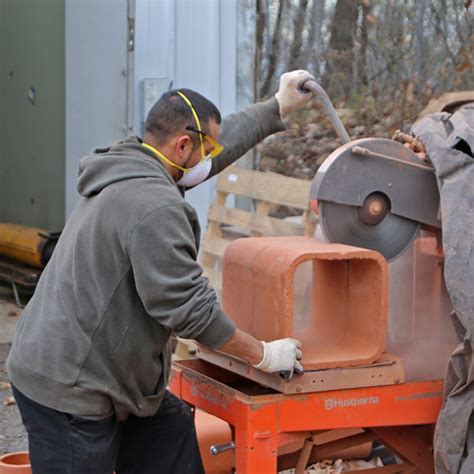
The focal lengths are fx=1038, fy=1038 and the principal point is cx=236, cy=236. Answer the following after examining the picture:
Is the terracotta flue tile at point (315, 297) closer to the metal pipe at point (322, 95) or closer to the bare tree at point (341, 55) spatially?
the metal pipe at point (322, 95)

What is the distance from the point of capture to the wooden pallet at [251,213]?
604cm

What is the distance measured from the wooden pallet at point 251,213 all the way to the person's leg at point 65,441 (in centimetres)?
269

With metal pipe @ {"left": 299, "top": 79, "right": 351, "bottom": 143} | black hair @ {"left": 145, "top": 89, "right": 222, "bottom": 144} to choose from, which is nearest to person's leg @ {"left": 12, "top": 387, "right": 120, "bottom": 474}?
black hair @ {"left": 145, "top": 89, "right": 222, "bottom": 144}

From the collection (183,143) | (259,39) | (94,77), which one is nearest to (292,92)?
(183,143)

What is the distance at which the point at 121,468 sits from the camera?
3748 millimetres

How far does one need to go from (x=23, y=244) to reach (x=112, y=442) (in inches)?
217

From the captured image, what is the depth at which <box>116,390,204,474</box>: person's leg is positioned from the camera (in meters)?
3.68

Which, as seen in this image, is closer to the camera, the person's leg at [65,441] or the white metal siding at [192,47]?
the person's leg at [65,441]

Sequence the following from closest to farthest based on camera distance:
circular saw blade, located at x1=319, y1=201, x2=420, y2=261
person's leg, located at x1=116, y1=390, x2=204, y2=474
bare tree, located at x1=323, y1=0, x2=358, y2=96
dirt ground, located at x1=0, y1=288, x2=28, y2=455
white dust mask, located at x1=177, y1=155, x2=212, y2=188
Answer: white dust mask, located at x1=177, y1=155, x2=212, y2=188 < person's leg, located at x1=116, y1=390, x2=204, y2=474 < circular saw blade, located at x1=319, y1=201, x2=420, y2=261 < dirt ground, located at x1=0, y1=288, x2=28, y2=455 < bare tree, located at x1=323, y1=0, x2=358, y2=96

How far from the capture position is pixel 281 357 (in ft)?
11.4

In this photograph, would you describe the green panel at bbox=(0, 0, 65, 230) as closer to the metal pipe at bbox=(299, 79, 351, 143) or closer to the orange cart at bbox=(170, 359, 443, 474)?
the metal pipe at bbox=(299, 79, 351, 143)

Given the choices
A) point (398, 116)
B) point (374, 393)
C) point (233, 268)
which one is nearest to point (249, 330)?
point (233, 268)

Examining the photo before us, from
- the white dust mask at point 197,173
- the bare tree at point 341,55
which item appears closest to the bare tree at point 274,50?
the bare tree at point 341,55

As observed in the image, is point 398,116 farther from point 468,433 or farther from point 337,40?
point 468,433
